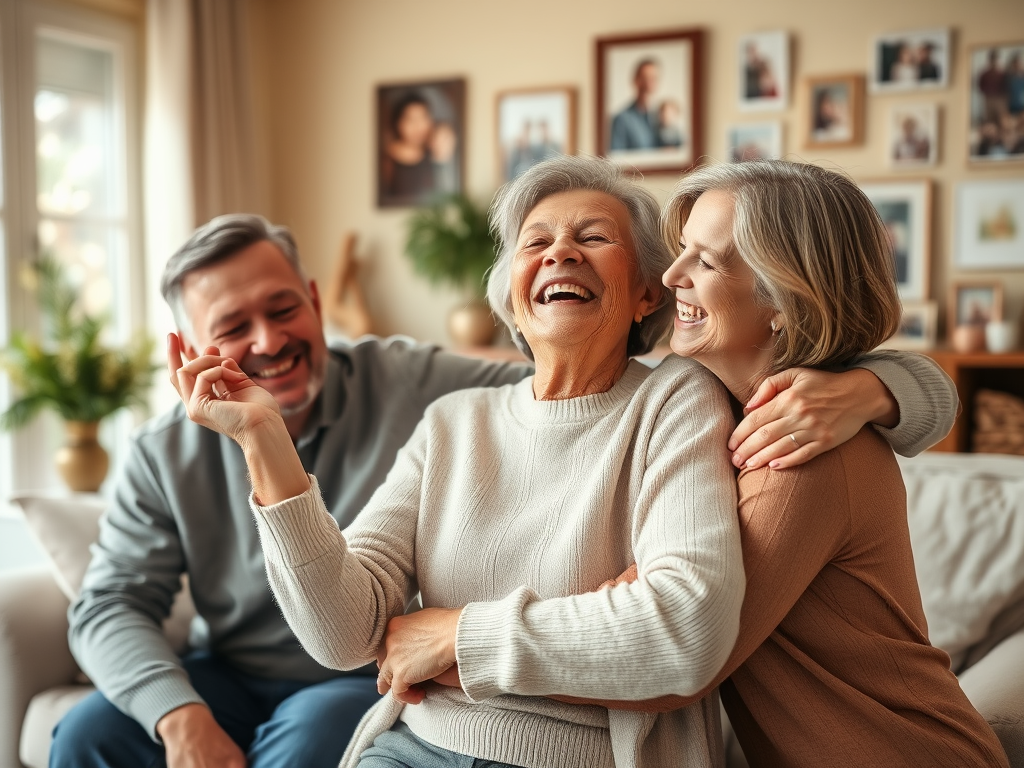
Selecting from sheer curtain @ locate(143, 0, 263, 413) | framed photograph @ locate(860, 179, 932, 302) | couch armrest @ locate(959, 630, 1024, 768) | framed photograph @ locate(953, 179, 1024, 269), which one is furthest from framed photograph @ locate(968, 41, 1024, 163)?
sheer curtain @ locate(143, 0, 263, 413)

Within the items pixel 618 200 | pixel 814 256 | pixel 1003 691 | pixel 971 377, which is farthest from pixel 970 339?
pixel 814 256

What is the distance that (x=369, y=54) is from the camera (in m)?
5.16

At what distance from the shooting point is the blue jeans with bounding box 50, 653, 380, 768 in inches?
62.4

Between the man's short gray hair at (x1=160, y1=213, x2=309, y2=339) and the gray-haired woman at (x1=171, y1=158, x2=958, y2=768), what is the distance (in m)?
0.52

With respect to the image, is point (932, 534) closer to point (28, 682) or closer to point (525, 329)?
point (525, 329)

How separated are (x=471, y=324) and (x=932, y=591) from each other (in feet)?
10.3

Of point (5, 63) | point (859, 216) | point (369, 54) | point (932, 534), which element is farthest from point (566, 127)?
point (859, 216)

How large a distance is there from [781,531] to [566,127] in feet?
12.9

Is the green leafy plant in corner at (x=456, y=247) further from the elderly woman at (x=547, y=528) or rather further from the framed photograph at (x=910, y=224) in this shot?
the elderly woman at (x=547, y=528)

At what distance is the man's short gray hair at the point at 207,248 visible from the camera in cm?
182

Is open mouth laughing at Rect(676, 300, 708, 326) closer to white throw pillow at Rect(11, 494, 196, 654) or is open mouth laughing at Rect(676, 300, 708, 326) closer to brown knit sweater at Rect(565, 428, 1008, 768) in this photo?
brown knit sweater at Rect(565, 428, 1008, 768)

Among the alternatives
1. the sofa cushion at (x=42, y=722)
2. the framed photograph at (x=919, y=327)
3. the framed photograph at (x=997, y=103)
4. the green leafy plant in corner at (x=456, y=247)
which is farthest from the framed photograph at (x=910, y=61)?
the sofa cushion at (x=42, y=722)

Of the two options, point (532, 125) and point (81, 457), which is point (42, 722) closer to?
point (81, 457)

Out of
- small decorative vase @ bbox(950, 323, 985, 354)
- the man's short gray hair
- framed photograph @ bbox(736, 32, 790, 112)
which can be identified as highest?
framed photograph @ bbox(736, 32, 790, 112)
